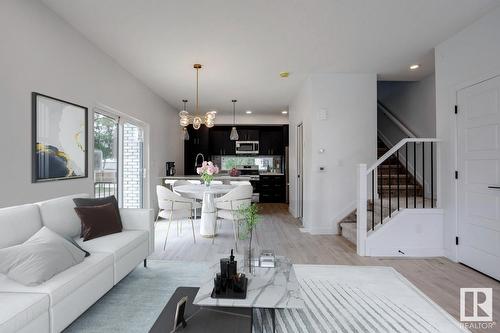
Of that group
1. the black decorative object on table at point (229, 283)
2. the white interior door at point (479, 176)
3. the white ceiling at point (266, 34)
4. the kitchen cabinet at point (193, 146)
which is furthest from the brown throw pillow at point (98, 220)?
the kitchen cabinet at point (193, 146)

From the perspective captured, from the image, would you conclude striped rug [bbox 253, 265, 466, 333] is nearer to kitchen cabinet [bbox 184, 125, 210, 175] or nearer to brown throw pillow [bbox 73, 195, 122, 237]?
brown throw pillow [bbox 73, 195, 122, 237]

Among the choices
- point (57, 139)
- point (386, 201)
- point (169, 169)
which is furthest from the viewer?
point (169, 169)

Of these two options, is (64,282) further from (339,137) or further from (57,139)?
(339,137)

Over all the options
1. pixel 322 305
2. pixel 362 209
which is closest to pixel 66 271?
pixel 322 305

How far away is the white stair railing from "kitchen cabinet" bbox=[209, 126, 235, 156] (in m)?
4.66

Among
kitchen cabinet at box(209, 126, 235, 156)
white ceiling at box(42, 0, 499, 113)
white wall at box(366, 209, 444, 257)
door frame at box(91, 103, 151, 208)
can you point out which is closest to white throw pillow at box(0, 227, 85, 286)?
door frame at box(91, 103, 151, 208)

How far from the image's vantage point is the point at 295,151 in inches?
237

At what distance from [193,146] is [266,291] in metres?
6.94

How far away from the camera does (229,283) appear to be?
177cm

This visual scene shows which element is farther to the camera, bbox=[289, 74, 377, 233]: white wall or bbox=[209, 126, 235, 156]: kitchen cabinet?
bbox=[209, 126, 235, 156]: kitchen cabinet

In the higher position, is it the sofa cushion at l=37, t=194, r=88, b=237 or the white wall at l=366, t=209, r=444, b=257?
the sofa cushion at l=37, t=194, r=88, b=237

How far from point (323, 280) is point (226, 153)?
627cm

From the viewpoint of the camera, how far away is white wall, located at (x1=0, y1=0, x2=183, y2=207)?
7.27 ft

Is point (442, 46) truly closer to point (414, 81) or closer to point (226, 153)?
point (414, 81)
